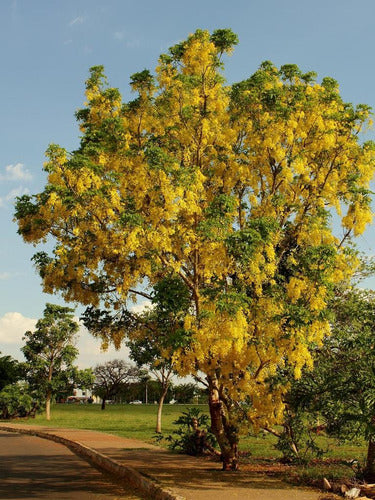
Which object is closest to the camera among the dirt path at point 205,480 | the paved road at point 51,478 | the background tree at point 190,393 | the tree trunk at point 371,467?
the dirt path at point 205,480

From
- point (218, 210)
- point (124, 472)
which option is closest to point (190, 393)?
point (124, 472)

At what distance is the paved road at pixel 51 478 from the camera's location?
9.94 metres

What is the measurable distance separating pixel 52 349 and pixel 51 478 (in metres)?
25.8

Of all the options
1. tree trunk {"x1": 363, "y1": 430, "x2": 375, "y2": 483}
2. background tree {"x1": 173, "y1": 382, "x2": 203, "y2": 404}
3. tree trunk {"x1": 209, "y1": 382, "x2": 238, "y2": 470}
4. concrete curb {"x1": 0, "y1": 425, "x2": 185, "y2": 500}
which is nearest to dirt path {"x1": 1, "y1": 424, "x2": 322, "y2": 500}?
concrete curb {"x1": 0, "y1": 425, "x2": 185, "y2": 500}

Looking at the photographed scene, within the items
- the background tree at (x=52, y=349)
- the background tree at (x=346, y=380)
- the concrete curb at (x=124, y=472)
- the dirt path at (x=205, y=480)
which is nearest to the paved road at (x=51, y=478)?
the concrete curb at (x=124, y=472)

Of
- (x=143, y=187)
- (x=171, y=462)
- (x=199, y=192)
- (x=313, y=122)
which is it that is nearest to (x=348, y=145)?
(x=313, y=122)

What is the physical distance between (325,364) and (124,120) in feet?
25.2

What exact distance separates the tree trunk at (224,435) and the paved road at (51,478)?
2.60m

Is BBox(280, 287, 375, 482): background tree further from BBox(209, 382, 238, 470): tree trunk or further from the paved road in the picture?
the paved road

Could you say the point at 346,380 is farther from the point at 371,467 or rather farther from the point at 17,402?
the point at 17,402

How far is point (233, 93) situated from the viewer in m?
13.7

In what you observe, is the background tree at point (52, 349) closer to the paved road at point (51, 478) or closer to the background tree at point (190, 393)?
the background tree at point (190, 393)

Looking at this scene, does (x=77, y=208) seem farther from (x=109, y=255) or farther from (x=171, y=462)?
(x=171, y=462)

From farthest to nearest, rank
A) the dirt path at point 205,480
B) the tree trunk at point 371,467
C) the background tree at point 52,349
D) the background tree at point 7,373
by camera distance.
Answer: the background tree at point 7,373
the background tree at point 52,349
the tree trunk at point 371,467
the dirt path at point 205,480
